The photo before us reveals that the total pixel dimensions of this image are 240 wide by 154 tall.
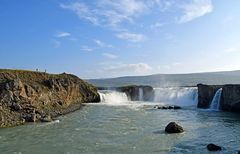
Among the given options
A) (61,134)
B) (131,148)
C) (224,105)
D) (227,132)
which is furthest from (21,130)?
(224,105)

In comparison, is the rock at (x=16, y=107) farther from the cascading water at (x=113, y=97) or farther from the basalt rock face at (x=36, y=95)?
the cascading water at (x=113, y=97)

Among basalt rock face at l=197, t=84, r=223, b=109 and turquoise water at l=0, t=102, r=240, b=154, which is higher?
basalt rock face at l=197, t=84, r=223, b=109

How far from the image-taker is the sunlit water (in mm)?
22394

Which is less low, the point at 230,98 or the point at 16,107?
the point at 230,98

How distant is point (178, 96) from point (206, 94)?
11.7 meters

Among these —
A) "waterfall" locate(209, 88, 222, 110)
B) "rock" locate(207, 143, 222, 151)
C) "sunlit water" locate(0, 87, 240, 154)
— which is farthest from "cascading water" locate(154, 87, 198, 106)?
"rock" locate(207, 143, 222, 151)

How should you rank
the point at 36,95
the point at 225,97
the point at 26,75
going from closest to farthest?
the point at 36,95
the point at 225,97
the point at 26,75

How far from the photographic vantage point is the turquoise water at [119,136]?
73.6ft

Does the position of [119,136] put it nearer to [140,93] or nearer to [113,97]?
[113,97]

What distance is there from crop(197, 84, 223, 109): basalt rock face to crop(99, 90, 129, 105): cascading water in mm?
15829

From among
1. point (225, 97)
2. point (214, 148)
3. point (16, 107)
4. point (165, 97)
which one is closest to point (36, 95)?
point (16, 107)

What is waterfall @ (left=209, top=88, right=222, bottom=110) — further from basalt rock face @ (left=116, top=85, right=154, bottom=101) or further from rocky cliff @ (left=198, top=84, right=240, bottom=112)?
basalt rock face @ (left=116, top=85, right=154, bottom=101)

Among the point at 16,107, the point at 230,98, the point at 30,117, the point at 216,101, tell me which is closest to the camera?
the point at 30,117

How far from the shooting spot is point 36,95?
41.5 meters
